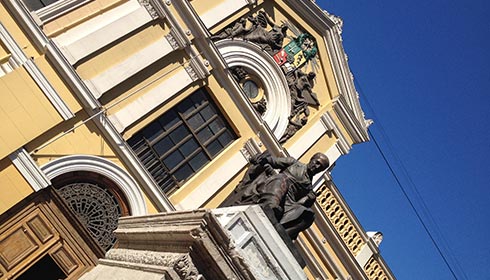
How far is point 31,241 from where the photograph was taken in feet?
25.8

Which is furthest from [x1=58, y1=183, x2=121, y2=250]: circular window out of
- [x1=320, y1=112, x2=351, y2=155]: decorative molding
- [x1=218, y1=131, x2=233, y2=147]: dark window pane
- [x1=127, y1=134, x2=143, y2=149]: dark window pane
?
[x1=320, y1=112, x2=351, y2=155]: decorative molding

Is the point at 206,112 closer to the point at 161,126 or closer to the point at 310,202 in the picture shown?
the point at 161,126

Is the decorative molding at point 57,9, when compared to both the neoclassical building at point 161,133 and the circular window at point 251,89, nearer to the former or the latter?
the neoclassical building at point 161,133

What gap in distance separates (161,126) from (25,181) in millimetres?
3182

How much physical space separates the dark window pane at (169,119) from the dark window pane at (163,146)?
258 mm

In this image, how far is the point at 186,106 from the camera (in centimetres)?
1081

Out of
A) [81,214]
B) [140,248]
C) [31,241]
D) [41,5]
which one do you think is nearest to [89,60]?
[41,5]

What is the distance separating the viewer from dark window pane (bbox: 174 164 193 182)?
10273mm

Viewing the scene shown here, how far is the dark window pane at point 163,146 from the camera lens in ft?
33.1

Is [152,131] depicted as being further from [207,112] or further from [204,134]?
[207,112]

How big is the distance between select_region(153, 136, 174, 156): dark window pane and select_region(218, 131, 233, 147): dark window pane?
1376 millimetres

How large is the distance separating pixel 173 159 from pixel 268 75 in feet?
11.8

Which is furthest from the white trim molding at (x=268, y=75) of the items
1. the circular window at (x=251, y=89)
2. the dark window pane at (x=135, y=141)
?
the dark window pane at (x=135, y=141)

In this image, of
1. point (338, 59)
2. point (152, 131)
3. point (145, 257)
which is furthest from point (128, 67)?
point (338, 59)
